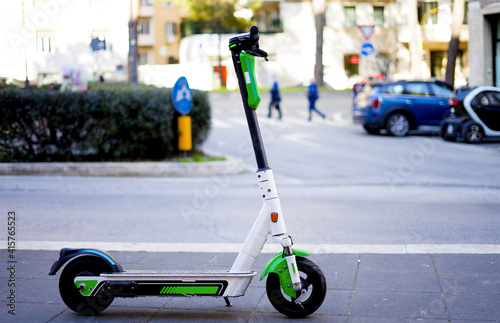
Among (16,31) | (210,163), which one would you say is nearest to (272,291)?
(210,163)

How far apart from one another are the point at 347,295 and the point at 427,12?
45589 millimetres

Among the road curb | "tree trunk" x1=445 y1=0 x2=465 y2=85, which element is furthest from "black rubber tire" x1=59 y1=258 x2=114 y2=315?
"tree trunk" x1=445 y1=0 x2=465 y2=85

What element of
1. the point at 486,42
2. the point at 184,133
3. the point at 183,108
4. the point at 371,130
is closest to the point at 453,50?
the point at 486,42

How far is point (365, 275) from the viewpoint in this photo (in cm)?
562

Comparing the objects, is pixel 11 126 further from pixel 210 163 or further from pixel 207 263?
pixel 207 263

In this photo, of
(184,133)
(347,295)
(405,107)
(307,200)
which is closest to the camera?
(347,295)

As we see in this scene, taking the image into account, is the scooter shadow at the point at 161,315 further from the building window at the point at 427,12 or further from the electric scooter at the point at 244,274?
the building window at the point at 427,12

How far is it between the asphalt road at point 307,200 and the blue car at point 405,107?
2.60 meters

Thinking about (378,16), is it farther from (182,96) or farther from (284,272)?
(284,272)

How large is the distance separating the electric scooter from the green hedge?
862 centimetres

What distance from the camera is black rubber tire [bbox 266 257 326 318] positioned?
450cm

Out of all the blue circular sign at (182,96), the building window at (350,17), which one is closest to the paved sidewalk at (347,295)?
the blue circular sign at (182,96)

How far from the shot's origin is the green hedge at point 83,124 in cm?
1296

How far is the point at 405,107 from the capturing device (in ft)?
65.2
